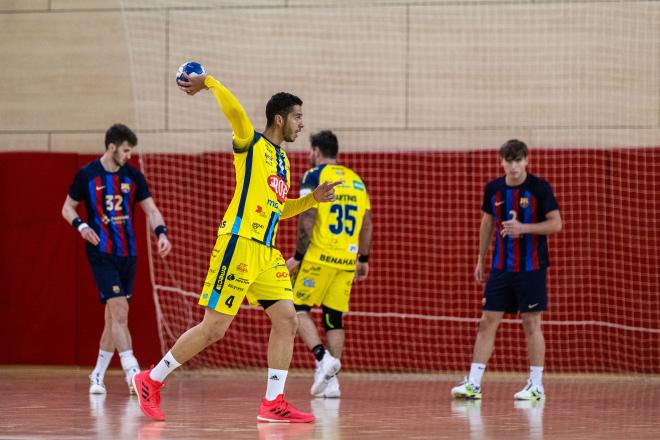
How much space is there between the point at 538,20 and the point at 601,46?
0.77m

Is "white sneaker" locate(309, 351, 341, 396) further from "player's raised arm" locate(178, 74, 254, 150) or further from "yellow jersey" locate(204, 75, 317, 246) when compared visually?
"player's raised arm" locate(178, 74, 254, 150)

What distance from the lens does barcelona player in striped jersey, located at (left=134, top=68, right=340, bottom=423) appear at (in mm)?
6723

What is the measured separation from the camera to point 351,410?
25.4 feet

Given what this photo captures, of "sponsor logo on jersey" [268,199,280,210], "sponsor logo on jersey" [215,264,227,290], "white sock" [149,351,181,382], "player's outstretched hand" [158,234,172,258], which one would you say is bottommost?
"white sock" [149,351,181,382]

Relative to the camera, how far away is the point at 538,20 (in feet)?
40.3

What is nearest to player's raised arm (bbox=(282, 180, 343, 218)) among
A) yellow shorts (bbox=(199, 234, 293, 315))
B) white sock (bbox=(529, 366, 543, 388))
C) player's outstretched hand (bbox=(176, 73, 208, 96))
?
yellow shorts (bbox=(199, 234, 293, 315))

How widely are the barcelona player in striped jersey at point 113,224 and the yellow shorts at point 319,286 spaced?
1229mm

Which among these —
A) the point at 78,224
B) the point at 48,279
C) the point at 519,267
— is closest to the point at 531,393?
the point at 519,267

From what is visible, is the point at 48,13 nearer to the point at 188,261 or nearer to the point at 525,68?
the point at 188,261

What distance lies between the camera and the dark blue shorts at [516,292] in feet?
28.8

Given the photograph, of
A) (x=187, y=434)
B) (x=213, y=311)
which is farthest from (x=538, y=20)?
(x=187, y=434)

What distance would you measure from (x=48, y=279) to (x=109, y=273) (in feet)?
11.6

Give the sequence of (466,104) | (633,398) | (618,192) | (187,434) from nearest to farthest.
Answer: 1. (187,434)
2. (633,398)
3. (618,192)
4. (466,104)

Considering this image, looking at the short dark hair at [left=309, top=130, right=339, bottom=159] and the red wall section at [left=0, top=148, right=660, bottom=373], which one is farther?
the red wall section at [left=0, top=148, right=660, bottom=373]
